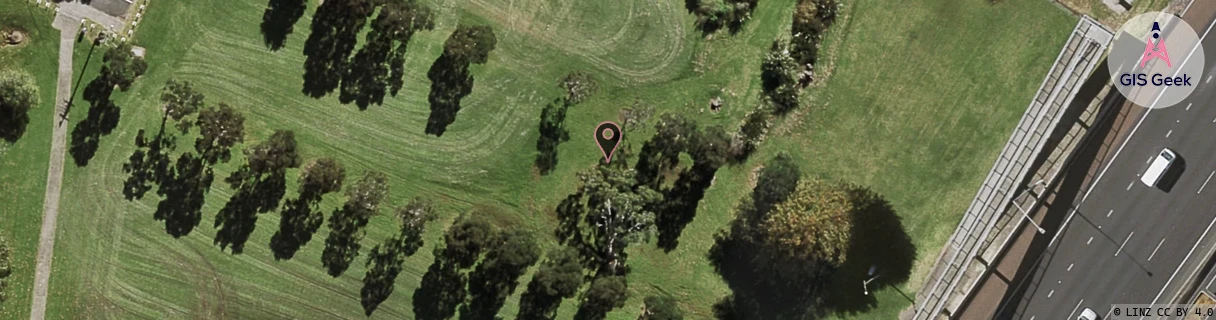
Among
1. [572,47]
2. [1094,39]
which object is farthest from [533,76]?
[1094,39]

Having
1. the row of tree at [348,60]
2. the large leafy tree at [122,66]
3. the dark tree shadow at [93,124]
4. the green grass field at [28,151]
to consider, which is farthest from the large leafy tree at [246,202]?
the green grass field at [28,151]

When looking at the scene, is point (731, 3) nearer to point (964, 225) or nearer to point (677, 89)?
point (677, 89)

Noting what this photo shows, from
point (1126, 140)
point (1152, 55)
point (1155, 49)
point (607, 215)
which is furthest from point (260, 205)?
point (1155, 49)

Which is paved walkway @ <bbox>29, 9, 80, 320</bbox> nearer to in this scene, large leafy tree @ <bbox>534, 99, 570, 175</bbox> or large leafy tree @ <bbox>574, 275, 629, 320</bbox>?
large leafy tree @ <bbox>534, 99, 570, 175</bbox>

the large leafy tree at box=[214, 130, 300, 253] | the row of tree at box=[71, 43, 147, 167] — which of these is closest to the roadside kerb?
the large leafy tree at box=[214, 130, 300, 253]

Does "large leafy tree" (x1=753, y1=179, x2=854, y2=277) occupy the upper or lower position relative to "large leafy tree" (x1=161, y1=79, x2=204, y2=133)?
upper

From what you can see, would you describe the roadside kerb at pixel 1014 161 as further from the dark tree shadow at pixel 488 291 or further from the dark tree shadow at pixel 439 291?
the dark tree shadow at pixel 439 291
